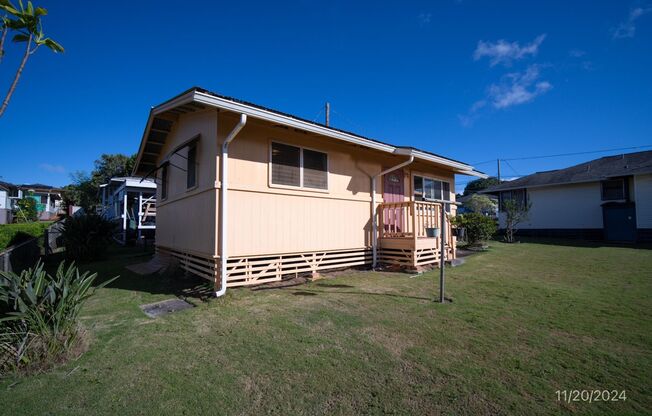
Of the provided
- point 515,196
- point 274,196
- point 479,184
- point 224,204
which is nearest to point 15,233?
point 224,204

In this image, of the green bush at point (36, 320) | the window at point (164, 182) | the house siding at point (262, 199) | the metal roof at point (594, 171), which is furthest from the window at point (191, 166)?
the metal roof at point (594, 171)

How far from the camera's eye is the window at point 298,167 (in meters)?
6.61

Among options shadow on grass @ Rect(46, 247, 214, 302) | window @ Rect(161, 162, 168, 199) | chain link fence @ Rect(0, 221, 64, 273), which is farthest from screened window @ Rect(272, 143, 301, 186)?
chain link fence @ Rect(0, 221, 64, 273)

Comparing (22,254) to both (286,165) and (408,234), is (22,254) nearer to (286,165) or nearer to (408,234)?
(286,165)

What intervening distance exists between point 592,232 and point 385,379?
71.5 feet

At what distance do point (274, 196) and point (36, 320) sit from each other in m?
4.06

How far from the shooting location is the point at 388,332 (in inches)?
150

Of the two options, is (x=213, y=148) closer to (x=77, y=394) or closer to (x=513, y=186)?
(x=77, y=394)

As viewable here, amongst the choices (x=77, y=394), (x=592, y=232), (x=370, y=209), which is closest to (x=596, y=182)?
(x=592, y=232)

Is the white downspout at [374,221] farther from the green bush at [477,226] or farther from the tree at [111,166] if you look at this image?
the tree at [111,166]

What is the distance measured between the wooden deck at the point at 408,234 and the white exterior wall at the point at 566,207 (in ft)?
47.3

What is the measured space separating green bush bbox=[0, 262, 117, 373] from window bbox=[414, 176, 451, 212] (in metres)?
8.86

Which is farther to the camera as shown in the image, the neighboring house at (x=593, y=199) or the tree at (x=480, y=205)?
the tree at (x=480, y=205)

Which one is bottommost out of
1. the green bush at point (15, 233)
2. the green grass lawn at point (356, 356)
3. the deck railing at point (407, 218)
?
the green grass lawn at point (356, 356)
